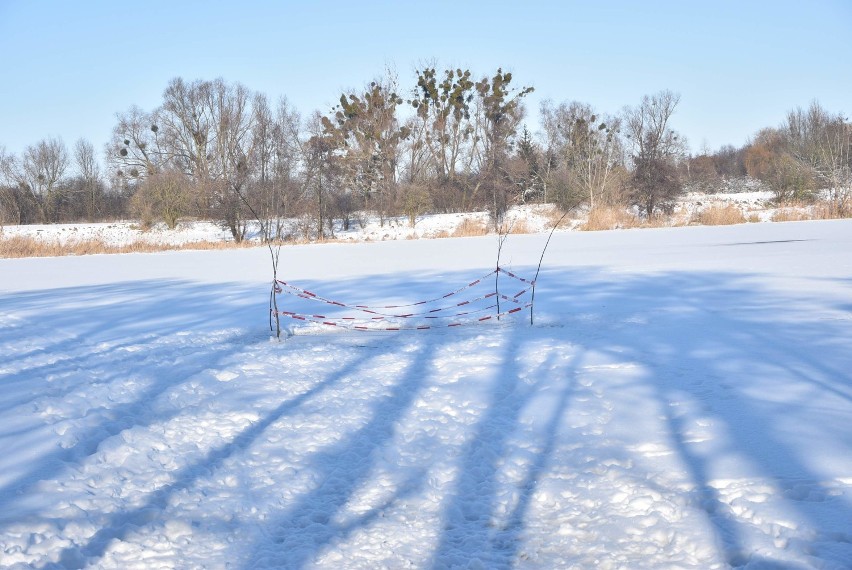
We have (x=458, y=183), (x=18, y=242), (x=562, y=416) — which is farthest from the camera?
(x=458, y=183)

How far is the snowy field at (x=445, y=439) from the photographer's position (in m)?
3.02

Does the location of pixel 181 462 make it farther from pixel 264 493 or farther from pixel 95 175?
pixel 95 175

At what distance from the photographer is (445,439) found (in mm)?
4340

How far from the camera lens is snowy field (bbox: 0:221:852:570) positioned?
3021 millimetres

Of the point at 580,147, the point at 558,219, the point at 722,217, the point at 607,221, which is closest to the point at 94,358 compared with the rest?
the point at 607,221

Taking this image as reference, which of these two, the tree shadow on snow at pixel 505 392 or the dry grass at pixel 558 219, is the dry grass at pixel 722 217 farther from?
the tree shadow on snow at pixel 505 392

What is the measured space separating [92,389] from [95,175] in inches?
2017

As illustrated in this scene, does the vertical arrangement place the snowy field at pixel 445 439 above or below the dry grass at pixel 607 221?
below

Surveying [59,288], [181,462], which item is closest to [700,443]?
[181,462]

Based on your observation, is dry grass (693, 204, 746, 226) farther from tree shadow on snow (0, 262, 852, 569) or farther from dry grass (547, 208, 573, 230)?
tree shadow on snow (0, 262, 852, 569)

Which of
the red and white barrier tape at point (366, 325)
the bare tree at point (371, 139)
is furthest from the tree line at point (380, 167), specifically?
the red and white barrier tape at point (366, 325)

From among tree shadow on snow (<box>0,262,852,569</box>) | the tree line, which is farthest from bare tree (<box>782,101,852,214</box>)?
tree shadow on snow (<box>0,262,852,569</box>)

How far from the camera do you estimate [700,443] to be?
13.0 feet

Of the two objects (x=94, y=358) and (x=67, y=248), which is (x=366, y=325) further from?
(x=67, y=248)
